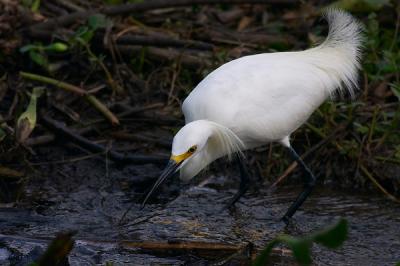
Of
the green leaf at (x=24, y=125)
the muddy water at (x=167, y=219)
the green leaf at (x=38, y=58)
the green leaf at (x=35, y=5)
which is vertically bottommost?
the muddy water at (x=167, y=219)

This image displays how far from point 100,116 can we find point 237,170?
1.17m

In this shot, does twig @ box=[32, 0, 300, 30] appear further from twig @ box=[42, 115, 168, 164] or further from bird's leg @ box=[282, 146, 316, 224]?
bird's leg @ box=[282, 146, 316, 224]

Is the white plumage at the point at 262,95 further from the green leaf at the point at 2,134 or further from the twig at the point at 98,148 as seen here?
the green leaf at the point at 2,134

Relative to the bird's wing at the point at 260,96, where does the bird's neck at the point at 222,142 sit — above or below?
below

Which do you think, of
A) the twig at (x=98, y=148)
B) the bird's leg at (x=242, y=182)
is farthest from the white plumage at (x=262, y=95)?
the twig at (x=98, y=148)

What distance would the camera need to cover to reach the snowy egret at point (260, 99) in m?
4.99

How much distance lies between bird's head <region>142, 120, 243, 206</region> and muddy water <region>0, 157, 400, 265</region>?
304 millimetres

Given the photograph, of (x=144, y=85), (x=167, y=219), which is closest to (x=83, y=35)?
(x=144, y=85)

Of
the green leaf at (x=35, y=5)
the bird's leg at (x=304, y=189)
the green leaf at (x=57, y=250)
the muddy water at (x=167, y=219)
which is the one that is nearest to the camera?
the green leaf at (x=57, y=250)

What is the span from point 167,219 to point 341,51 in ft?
5.60

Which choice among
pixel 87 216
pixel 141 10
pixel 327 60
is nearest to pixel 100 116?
pixel 141 10

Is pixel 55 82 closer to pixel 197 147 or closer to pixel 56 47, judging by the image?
pixel 56 47

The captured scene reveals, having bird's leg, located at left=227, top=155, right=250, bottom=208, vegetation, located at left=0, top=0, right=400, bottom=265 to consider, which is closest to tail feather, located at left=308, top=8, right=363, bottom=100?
vegetation, located at left=0, top=0, right=400, bottom=265

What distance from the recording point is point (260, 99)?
5.10 m
